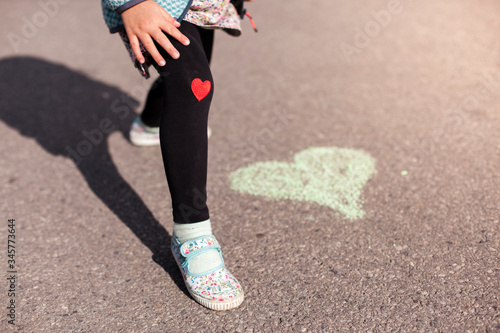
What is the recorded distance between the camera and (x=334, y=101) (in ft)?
11.0

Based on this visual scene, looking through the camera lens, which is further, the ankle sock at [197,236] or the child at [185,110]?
the ankle sock at [197,236]

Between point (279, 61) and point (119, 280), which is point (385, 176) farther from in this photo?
point (279, 61)

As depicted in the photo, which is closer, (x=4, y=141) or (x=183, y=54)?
(x=183, y=54)

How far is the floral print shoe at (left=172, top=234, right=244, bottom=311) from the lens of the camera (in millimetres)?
1785

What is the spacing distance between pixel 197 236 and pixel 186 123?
443mm

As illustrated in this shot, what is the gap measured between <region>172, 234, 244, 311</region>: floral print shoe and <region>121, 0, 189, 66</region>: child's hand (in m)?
0.70

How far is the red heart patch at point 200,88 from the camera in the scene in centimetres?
174

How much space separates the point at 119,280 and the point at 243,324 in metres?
0.57

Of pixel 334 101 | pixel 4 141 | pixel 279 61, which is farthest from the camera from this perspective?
pixel 279 61

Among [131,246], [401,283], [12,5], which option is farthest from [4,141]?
[12,5]

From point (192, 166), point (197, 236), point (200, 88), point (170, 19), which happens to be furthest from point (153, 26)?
point (197, 236)

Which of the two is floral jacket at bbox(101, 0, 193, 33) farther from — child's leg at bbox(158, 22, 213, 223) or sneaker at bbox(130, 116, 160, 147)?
sneaker at bbox(130, 116, 160, 147)

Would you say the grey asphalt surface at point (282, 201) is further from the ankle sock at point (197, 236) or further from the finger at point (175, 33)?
the finger at point (175, 33)

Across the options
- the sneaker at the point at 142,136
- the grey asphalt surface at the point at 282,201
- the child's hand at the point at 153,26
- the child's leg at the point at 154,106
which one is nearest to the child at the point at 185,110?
the child's hand at the point at 153,26
